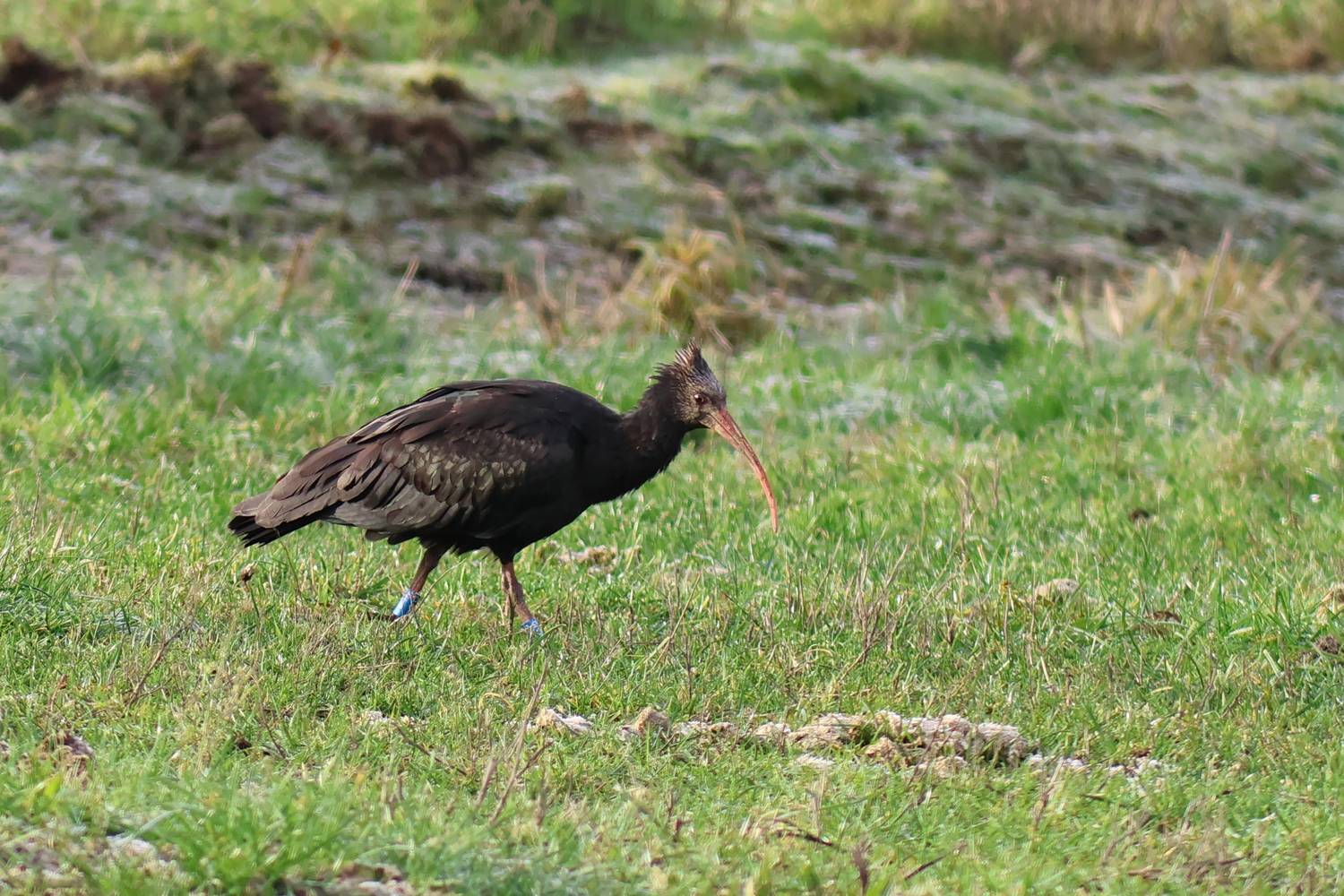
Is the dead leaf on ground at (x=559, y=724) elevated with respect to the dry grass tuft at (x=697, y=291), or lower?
elevated

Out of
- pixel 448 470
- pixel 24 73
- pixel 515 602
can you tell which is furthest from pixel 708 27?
pixel 515 602

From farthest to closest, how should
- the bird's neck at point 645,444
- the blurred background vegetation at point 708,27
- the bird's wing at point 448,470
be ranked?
the blurred background vegetation at point 708,27 → the bird's neck at point 645,444 → the bird's wing at point 448,470

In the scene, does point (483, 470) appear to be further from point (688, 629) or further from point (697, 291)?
point (697, 291)

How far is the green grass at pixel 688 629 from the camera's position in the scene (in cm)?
432

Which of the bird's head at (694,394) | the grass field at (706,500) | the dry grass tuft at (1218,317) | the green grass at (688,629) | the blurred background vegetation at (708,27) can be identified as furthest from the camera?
the blurred background vegetation at (708,27)

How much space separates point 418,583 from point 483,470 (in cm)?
50

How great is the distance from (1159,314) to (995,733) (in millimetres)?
7534

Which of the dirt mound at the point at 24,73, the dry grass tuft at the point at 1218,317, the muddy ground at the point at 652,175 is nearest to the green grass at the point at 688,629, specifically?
the dry grass tuft at the point at 1218,317

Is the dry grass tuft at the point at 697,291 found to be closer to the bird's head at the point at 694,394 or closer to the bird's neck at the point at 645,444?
the bird's head at the point at 694,394

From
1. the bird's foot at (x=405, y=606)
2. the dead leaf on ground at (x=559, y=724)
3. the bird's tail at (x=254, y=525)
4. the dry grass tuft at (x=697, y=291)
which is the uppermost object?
the dead leaf on ground at (x=559, y=724)

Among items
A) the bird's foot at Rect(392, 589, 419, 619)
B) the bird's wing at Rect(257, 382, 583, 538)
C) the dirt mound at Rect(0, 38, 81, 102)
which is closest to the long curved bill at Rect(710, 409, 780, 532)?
the bird's wing at Rect(257, 382, 583, 538)

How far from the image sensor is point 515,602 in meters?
6.62

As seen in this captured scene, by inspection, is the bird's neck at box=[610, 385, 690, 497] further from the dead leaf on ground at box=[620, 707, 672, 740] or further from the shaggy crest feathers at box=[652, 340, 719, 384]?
the dead leaf on ground at box=[620, 707, 672, 740]

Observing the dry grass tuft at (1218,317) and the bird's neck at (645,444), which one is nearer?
the bird's neck at (645,444)
